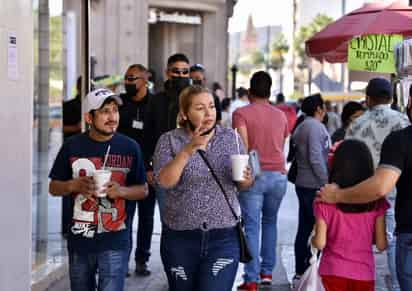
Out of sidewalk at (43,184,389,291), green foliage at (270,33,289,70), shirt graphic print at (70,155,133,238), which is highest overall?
green foliage at (270,33,289,70)

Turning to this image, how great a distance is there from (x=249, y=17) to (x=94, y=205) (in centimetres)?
13715

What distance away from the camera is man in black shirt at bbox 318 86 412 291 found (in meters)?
4.38

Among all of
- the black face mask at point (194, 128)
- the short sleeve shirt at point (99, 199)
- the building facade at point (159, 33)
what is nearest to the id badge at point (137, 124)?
the short sleeve shirt at point (99, 199)

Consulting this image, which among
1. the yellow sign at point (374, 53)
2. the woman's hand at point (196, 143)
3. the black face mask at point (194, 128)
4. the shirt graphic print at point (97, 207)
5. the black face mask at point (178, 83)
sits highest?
the yellow sign at point (374, 53)

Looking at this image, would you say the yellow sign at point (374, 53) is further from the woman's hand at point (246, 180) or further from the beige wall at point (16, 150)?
the woman's hand at point (246, 180)

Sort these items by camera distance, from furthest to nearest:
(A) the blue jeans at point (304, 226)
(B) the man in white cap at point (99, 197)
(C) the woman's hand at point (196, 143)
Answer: (A) the blue jeans at point (304, 226)
(B) the man in white cap at point (99, 197)
(C) the woman's hand at point (196, 143)

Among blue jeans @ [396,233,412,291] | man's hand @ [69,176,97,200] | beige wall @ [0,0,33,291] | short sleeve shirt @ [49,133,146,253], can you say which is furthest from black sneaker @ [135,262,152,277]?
blue jeans @ [396,233,412,291]

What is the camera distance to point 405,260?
4465mm

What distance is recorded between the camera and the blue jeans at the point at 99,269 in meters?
4.97

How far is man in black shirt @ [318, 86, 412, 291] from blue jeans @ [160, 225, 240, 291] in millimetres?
722

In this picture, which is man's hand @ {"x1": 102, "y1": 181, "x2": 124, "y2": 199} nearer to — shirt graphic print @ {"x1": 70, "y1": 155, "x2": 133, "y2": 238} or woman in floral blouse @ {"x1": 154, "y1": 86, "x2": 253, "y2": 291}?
shirt graphic print @ {"x1": 70, "y1": 155, "x2": 133, "y2": 238}

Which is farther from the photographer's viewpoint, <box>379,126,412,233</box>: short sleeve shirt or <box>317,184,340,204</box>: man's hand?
<box>317,184,340,204</box>: man's hand

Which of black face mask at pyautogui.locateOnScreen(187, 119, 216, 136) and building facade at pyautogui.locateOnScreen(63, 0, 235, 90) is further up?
building facade at pyautogui.locateOnScreen(63, 0, 235, 90)

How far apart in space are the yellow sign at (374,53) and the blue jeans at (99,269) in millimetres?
3851
